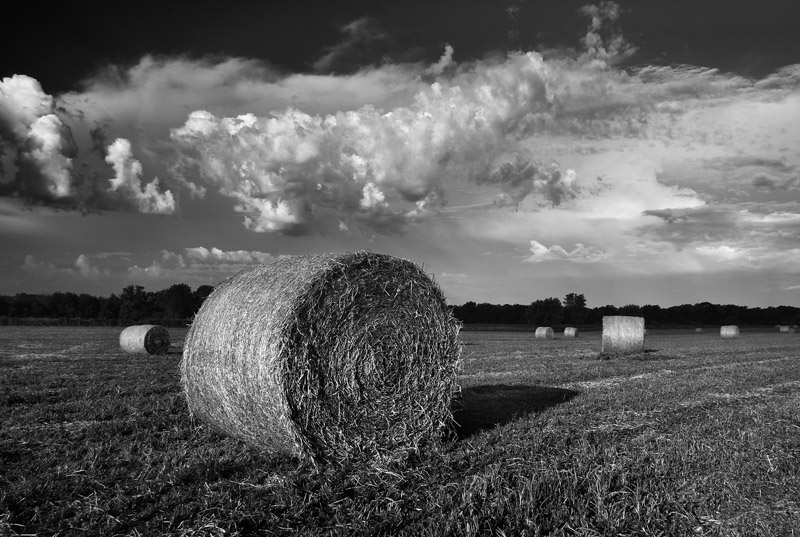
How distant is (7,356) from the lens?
71.9 ft

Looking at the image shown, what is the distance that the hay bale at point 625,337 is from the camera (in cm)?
2517

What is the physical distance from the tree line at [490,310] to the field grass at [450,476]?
7132cm

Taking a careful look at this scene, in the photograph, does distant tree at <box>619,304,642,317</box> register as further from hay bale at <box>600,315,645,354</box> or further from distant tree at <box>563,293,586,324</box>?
hay bale at <box>600,315,645,354</box>

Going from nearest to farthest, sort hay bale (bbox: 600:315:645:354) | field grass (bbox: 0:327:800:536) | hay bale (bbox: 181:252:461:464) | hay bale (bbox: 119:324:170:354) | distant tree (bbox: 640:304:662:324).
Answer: field grass (bbox: 0:327:800:536) < hay bale (bbox: 181:252:461:464) < hay bale (bbox: 119:324:170:354) < hay bale (bbox: 600:315:645:354) < distant tree (bbox: 640:304:662:324)

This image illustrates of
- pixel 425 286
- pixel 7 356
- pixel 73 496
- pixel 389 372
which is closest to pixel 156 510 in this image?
pixel 73 496

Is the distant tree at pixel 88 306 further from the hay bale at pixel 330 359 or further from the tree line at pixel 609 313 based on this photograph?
the hay bale at pixel 330 359

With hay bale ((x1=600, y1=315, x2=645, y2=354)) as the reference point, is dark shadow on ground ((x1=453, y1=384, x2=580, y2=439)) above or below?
below

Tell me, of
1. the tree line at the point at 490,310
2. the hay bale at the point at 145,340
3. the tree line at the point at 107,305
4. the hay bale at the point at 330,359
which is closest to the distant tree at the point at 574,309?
the tree line at the point at 490,310

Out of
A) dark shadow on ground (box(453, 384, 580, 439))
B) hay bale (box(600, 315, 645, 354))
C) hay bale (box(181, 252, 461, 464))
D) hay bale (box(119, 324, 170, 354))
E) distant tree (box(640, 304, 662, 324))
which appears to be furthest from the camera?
distant tree (box(640, 304, 662, 324))

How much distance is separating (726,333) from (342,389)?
179ft

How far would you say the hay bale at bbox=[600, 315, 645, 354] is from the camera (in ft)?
82.6

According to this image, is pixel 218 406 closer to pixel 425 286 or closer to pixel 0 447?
pixel 0 447

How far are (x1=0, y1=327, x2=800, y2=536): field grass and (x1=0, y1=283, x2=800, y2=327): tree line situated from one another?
7132 cm

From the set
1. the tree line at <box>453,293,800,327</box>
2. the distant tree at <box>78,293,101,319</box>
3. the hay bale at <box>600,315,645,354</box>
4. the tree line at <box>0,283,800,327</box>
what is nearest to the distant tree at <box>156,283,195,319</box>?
the tree line at <box>0,283,800,327</box>
